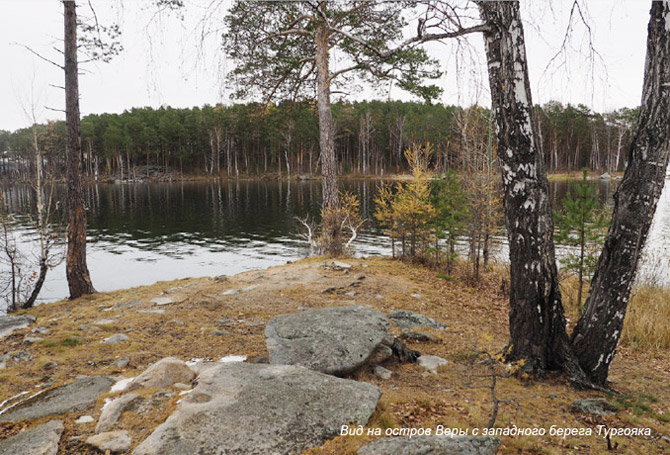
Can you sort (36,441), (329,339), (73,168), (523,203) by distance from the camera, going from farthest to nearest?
(73,168), (329,339), (523,203), (36,441)

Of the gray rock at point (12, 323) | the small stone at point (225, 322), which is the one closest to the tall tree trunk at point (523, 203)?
the small stone at point (225, 322)

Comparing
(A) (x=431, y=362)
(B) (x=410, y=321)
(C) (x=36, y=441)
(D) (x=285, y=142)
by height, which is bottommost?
(B) (x=410, y=321)

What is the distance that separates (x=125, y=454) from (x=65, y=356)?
3222 millimetres

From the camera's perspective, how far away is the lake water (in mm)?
17094

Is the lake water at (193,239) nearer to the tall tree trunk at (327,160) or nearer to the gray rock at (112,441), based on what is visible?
the tall tree trunk at (327,160)

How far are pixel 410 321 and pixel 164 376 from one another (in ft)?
14.8

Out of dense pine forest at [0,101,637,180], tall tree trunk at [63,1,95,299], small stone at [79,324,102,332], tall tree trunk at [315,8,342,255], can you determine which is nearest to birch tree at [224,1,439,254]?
tall tree trunk at [315,8,342,255]

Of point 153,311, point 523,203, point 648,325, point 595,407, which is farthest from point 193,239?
point 595,407

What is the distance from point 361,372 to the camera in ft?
15.2

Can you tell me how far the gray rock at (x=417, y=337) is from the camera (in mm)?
6266

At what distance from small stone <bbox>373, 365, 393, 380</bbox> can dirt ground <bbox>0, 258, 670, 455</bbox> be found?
0.23ft

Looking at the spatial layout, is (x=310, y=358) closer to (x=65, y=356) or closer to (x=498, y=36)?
(x=65, y=356)

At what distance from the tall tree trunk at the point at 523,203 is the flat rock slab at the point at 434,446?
7.17 feet

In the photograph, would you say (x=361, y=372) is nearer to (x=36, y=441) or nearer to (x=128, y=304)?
(x=36, y=441)
